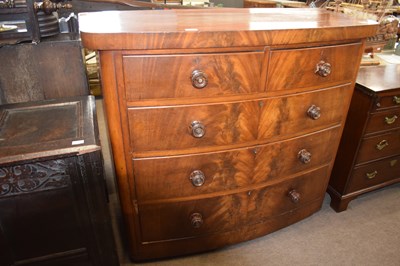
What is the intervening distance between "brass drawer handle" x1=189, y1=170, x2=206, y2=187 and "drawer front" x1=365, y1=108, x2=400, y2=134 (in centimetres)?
90

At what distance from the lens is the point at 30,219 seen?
3.34 ft

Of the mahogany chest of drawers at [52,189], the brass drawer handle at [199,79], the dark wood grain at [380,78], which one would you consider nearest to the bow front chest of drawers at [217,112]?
the brass drawer handle at [199,79]

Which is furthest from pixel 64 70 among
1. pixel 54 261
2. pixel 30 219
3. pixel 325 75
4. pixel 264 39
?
pixel 325 75

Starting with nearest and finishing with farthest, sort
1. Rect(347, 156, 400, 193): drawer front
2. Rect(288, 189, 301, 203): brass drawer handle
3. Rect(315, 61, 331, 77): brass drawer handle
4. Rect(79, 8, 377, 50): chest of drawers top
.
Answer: Rect(79, 8, 377, 50): chest of drawers top
Rect(315, 61, 331, 77): brass drawer handle
Rect(288, 189, 301, 203): brass drawer handle
Rect(347, 156, 400, 193): drawer front

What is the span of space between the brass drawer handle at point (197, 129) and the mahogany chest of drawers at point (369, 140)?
0.87 meters

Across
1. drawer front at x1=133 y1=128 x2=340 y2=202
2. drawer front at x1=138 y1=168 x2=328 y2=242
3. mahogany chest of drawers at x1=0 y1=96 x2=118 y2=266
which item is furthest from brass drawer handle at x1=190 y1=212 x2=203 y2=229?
mahogany chest of drawers at x1=0 y1=96 x2=118 y2=266

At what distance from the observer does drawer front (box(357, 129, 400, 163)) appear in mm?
1533

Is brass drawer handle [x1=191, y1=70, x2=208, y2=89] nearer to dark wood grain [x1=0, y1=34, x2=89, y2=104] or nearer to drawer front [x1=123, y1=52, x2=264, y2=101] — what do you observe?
drawer front [x1=123, y1=52, x2=264, y2=101]

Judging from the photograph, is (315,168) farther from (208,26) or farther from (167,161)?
(208,26)

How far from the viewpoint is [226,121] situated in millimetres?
1070

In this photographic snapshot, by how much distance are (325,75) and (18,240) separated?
4.09ft

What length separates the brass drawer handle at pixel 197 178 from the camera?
113cm

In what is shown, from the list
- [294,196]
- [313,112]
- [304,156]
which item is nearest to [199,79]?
[313,112]

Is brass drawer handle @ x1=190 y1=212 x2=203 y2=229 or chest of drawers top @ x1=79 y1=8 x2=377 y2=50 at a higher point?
chest of drawers top @ x1=79 y1=8 x2=377 y2=50
